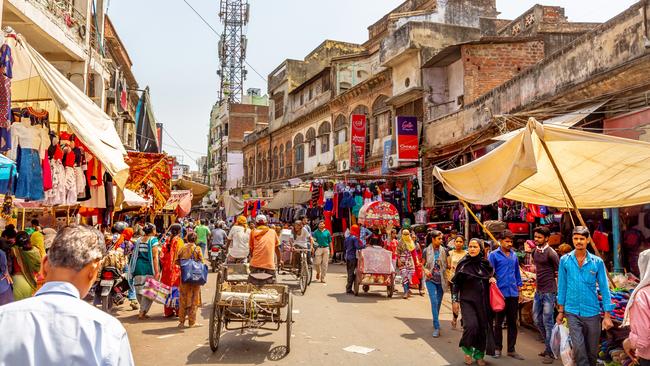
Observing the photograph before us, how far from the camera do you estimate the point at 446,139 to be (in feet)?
59.4

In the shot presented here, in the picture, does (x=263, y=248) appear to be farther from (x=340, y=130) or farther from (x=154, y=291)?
(x=340, y=130)

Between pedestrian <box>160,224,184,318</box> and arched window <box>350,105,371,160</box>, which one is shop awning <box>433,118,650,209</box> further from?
arched window <box>350,105,371,160</box>

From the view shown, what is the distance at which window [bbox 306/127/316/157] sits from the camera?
32.4 m

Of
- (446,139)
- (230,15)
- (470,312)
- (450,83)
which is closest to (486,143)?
(446,139)

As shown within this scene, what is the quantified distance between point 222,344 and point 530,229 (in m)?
8.38

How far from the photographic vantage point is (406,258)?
43.0ft

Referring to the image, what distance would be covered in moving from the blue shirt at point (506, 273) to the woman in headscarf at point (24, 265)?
6.49 metres

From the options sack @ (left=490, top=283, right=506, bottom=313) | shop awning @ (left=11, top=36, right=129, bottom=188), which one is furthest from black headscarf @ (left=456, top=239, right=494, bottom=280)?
shop awning @ (left=11, top=36, right=129, bottom=188)

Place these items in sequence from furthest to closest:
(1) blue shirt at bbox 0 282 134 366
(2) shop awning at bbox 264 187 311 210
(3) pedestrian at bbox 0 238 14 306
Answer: (2) shop awning at bbox 264 187 311 210 → (3) pedestrian at bbox 0 238 14 306 → (1) blue shirt at bbox 0 282 134 366

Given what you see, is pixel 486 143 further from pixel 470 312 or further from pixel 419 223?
pixel 470 312

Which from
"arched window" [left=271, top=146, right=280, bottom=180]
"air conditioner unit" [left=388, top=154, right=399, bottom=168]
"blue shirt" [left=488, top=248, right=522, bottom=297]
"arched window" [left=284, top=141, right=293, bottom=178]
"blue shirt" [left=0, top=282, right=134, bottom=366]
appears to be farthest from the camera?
"arched window" [left=271, top=146, right=280, bottom=180]

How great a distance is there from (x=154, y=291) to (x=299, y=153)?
1031 inches

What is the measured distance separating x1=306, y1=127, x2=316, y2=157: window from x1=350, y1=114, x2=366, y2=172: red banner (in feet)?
25.4

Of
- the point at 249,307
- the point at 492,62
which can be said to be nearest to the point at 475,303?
the point at 249,307
